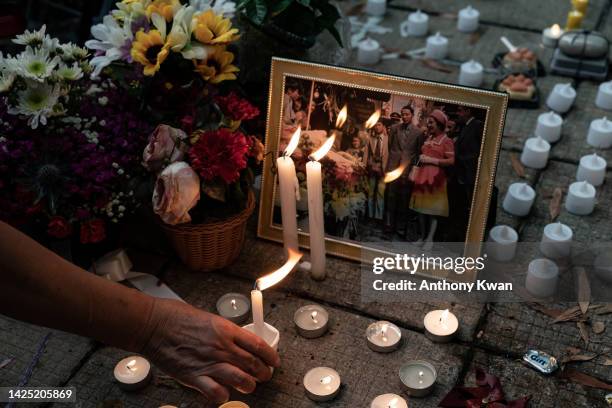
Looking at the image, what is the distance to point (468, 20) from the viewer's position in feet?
10.6

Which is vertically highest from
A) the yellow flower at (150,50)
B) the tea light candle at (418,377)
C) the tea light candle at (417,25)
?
the yellow flower at (150,50)

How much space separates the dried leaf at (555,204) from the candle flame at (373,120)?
0.69m

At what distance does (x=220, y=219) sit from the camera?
6.36 feet

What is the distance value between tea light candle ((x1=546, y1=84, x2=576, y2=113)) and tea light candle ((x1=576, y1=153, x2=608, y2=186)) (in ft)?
1.31

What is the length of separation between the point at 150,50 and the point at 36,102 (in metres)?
0.32

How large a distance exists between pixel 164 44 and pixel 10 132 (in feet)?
1.46

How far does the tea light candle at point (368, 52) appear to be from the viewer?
3002 millimetres

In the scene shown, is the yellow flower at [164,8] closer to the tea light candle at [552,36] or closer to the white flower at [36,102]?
the white flower at [36,102]

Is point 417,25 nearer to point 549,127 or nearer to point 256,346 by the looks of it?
point 549,127

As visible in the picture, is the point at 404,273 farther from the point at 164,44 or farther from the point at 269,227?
the point at 164,44

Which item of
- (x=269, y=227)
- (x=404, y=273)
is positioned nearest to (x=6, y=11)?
(x=269, y=227)

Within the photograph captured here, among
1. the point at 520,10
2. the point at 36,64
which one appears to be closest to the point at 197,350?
the point at 36,64

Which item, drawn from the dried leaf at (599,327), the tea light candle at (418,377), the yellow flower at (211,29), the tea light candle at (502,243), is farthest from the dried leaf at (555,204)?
the yellow flower at (211,29)

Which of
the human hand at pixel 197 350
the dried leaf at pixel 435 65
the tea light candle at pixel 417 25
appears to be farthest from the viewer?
the tea light candle at pixel 417 25
